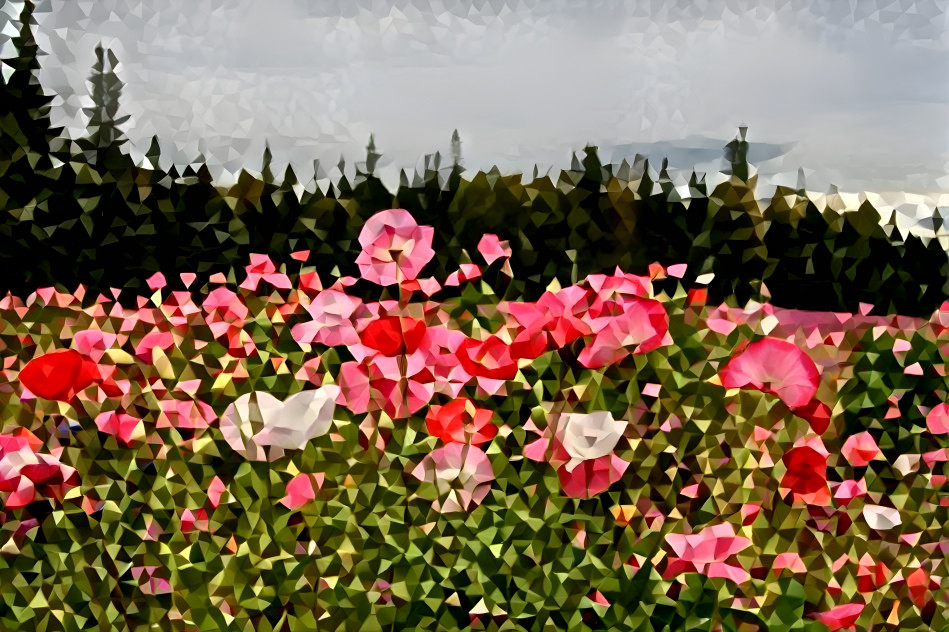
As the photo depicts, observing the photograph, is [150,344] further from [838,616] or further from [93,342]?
[838,616]

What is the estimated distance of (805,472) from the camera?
2.63m

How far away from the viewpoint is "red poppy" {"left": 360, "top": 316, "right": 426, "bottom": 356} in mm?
2648

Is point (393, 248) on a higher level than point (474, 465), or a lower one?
higher

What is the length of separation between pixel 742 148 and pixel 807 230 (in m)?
0.36

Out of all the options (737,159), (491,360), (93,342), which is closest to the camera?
(491,360)

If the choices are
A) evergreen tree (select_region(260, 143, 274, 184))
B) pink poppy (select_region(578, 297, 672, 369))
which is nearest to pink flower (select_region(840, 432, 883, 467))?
pink poppy (select_region(578, 297, 672, 369))

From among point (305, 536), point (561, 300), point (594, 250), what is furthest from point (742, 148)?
point (305, 536)

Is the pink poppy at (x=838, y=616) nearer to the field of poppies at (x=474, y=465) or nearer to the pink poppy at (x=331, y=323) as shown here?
the field of poppies at (x=474, y=465)

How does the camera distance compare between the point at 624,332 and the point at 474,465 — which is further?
the point at 624,332

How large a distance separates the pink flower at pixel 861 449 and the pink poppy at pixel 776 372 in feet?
0.68

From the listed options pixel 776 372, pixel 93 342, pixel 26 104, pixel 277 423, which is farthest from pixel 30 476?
pixel 776 372

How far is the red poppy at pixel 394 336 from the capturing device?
8.69 feet

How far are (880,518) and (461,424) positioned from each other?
1318 mm

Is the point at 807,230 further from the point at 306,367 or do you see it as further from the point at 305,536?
the point at 305,536
